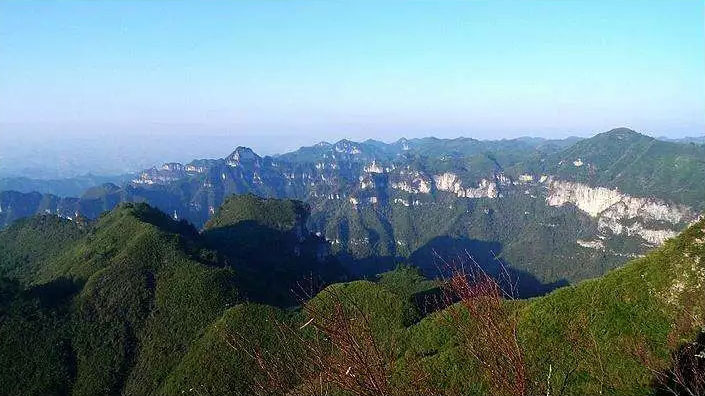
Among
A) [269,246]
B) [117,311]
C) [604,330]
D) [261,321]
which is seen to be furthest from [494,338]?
[269,246]

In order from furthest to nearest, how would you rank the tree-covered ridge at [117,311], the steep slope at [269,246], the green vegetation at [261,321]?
the steep slope at [269,246], the tree-covered ridge at [117,311], the green vegetation at [261,321]

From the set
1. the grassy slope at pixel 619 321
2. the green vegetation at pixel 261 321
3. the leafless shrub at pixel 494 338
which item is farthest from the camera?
the grassy slope at pixel 619 321

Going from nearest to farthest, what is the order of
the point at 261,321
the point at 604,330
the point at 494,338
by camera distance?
1. the point at 494,338
2. the point at 604,330
3. the point at 261,321

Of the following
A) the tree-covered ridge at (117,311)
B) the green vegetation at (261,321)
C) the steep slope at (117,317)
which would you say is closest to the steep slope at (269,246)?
the green vegetation at (261,321)

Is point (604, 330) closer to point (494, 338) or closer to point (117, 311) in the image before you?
point (494, 338)

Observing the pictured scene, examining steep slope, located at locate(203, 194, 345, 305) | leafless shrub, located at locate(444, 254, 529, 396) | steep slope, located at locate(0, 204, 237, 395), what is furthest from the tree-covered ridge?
leafless shrub, located at locate(444, 254, 529, 396)

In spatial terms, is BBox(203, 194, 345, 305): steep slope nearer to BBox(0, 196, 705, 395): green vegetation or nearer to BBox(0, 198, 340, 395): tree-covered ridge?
BBox(0, 196, 705, 395): green vegetation

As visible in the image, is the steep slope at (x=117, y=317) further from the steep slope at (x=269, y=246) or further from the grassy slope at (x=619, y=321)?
the grassy slope at (x=619, y=321)

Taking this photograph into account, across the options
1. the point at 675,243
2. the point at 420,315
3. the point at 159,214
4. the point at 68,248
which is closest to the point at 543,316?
the point at 675,243

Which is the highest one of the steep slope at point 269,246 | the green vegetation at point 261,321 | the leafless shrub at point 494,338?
the leafless shrub at point 494,338

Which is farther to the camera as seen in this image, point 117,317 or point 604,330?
point 117,317

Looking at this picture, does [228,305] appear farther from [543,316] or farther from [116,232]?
[543,316]
